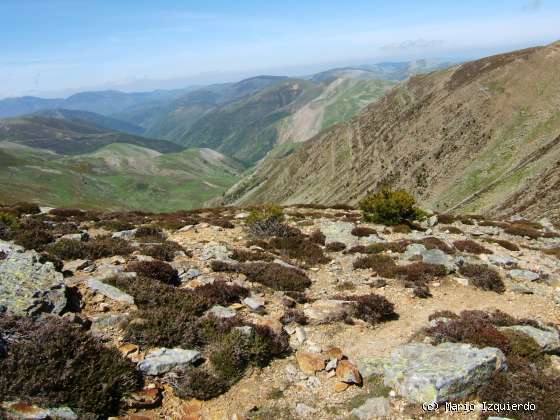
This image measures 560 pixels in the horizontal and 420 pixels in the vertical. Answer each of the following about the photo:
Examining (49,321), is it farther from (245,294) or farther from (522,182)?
(522,182)

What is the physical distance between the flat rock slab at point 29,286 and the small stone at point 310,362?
5.70 m

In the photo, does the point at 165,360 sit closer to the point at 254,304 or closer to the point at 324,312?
the point at 254,304

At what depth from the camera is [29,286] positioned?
31.0 ft

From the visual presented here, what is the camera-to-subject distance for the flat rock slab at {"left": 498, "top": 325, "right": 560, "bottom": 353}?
9.34 meters

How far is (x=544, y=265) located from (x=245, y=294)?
14921 mm

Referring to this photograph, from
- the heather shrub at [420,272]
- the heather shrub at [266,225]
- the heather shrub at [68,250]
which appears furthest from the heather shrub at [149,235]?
the heather shrub at [420,272]

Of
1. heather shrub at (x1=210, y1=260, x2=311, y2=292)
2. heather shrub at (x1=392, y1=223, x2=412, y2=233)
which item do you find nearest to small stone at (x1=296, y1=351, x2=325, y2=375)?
heather shrub at (x1=210, y1=260, x2=311, y2=292)

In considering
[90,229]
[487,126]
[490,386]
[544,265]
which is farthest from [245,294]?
[487,126]

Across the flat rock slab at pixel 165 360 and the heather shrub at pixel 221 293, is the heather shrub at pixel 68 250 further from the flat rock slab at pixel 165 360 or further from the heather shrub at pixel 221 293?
the flat rock slab at pixel 165 360

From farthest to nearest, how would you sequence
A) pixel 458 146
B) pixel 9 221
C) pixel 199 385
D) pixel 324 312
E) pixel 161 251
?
pixel 458 146 < pixel 9 221 < pixel 161 251 < pixel 324 312 < pixel 199 385

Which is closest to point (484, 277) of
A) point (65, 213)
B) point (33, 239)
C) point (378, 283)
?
point (378, 283)

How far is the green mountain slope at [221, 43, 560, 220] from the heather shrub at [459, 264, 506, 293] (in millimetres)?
49887

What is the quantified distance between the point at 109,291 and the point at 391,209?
19301 mm

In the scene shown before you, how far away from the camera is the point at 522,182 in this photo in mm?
74750
